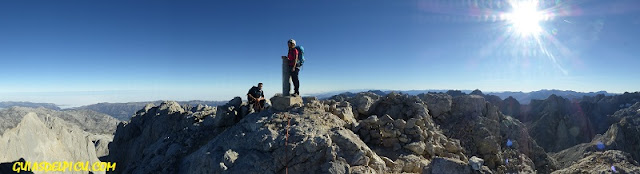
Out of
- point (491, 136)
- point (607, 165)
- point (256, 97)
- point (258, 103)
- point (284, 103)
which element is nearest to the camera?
point (607, 165)

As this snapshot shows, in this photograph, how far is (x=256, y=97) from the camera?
15984 millimetres

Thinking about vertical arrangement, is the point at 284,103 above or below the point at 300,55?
below

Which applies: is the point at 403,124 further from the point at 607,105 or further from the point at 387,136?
the point at 607,105

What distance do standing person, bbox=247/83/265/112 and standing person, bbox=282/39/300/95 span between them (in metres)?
2.06

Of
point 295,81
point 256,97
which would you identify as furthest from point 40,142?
point 295,81

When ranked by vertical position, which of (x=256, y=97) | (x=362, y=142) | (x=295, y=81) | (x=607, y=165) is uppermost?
(x=295, y=81)

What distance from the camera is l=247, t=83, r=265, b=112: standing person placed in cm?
1541

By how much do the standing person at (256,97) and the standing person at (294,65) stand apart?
6.77 feet

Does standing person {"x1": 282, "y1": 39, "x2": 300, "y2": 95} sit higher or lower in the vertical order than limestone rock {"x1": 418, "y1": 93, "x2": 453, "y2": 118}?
higher

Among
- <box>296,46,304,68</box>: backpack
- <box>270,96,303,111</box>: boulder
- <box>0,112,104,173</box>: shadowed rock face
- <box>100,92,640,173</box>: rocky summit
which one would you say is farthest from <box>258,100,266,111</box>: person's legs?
<box>0,112,104,173</box>: shadowed rock face

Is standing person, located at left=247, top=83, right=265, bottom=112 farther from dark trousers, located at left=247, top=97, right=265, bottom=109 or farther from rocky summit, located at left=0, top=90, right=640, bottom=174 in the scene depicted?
→ rocky summit, located at left=0, top=90, right=640, bottom=174

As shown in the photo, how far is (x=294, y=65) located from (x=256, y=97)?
3.23 metres

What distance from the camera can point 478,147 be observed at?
1499 cm

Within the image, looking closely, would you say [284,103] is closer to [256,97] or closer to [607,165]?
[256,97]
